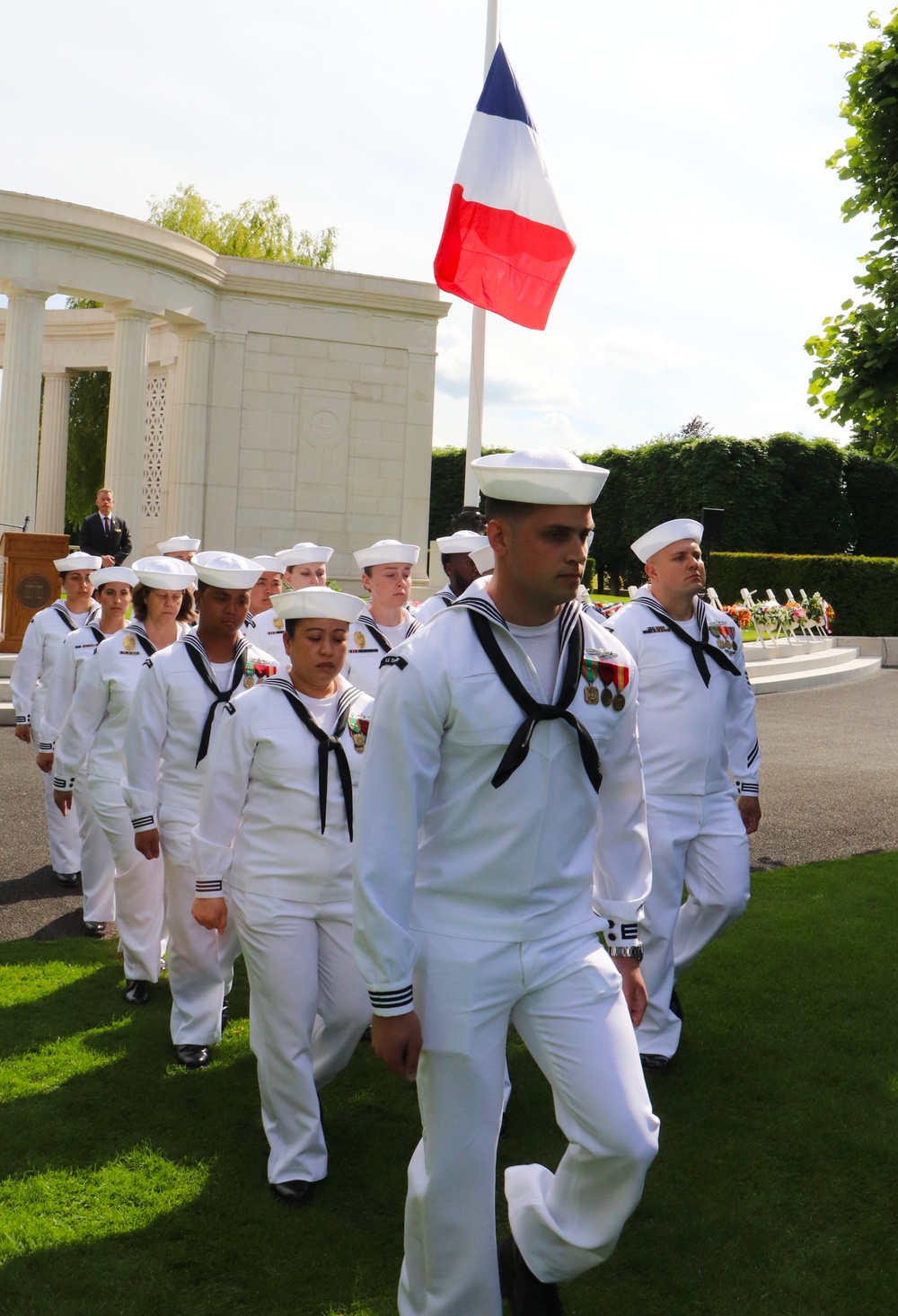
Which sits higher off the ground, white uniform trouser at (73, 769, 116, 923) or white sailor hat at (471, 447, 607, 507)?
white sailor hat at (471, 447, 607, 507)

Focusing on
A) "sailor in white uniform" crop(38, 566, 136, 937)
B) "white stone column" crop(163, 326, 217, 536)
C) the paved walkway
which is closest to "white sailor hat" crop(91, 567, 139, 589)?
"sailor in white uniform" crop(38, 566, 136, 937)

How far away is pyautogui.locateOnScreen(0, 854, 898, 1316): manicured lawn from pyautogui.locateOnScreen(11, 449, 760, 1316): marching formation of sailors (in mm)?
268

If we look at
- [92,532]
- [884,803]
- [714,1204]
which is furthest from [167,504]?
[714,1204]

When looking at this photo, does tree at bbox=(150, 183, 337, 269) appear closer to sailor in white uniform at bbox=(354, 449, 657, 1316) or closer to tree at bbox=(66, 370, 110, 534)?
tree at bbox=(66, 370, 110, 534)

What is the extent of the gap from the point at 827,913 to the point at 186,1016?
4.14 meters

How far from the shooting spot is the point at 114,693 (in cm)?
691

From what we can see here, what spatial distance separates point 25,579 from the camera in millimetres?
19312

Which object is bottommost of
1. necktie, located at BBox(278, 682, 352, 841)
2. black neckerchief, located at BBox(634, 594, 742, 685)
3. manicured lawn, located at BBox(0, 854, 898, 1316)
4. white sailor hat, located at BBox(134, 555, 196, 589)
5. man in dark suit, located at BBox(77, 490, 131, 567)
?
manicured lawn, located at BBox(0, 854, 898, 1316)

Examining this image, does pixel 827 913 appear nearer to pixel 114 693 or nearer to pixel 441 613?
pixel 114 693

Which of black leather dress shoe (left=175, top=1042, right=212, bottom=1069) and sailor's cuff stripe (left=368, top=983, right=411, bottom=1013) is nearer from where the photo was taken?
sailor's cuff stripe (left=368, top=983, right=411, bottom=1013)

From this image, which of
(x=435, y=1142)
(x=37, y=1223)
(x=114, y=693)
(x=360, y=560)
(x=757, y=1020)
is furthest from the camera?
(x=360, y=560)

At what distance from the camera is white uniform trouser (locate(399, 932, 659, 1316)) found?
9.88 feet

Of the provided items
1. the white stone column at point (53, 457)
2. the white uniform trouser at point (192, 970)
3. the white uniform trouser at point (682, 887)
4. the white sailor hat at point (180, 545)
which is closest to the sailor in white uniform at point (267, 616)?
the white sailor hat at point (180, 545)

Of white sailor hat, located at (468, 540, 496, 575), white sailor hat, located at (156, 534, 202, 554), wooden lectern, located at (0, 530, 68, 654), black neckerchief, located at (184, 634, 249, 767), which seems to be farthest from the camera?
wooden lectern, located at (0, 530, 68, 654)
